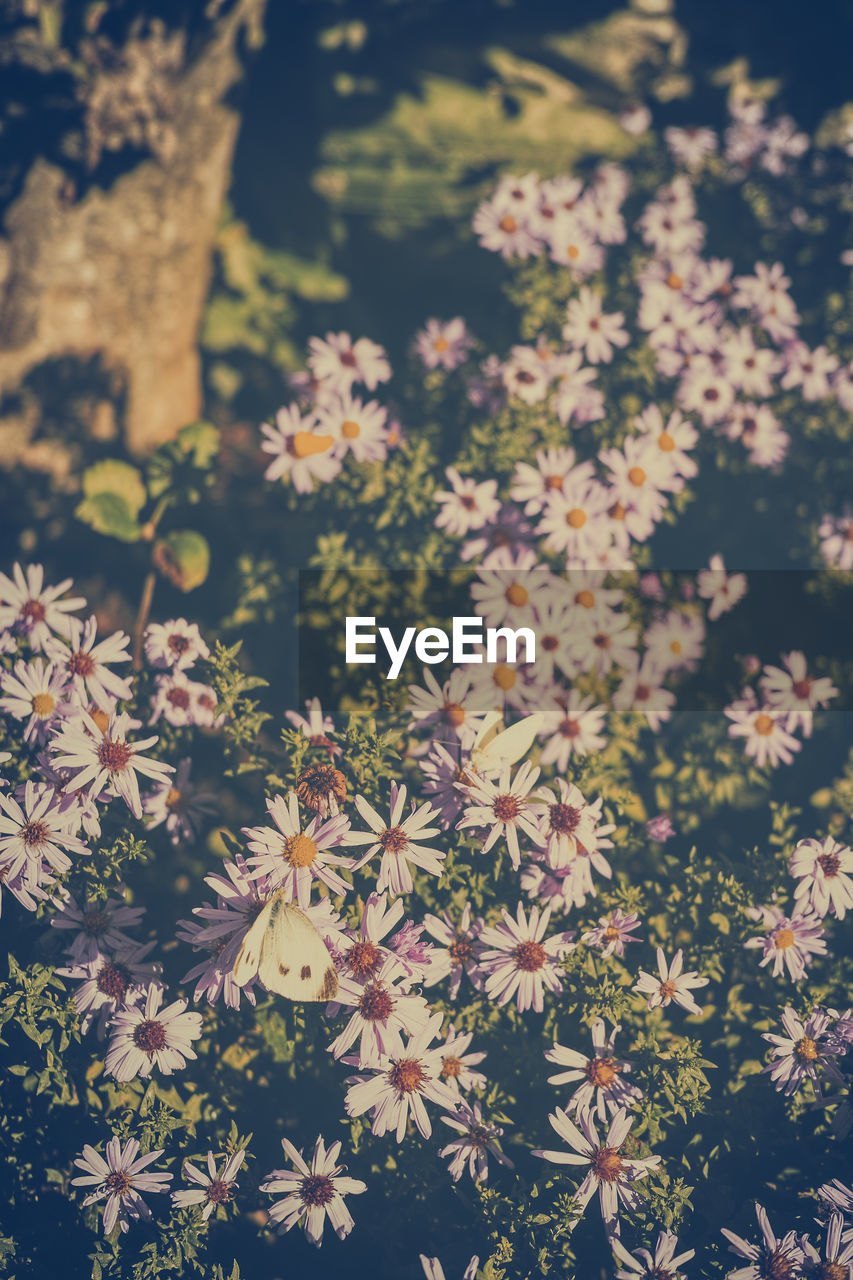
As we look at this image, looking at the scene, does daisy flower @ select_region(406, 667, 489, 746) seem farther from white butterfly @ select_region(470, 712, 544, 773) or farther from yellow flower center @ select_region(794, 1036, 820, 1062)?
yellow flower center @ select_region(794, 1036, 820, 1062)

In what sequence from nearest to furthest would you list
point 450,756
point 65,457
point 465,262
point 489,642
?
point 450,756 < point 489,642 < point 65,457 < point 465,262

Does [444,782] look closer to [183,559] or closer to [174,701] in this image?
[174,701]

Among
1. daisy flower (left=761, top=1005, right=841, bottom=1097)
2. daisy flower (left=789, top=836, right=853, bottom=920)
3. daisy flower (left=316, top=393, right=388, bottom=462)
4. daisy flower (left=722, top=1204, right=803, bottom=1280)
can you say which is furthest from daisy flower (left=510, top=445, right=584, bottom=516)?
daisy flower (left=722, top=1204, right=803, bottom=1280)

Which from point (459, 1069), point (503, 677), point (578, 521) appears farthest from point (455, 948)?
point (578, 521)

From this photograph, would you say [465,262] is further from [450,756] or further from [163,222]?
[450,756]

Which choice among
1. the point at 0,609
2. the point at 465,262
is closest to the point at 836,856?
the point at 0,609

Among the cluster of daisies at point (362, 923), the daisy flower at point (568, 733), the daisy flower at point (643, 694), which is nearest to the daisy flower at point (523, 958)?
the cluster of daisies at point (362, 923)
